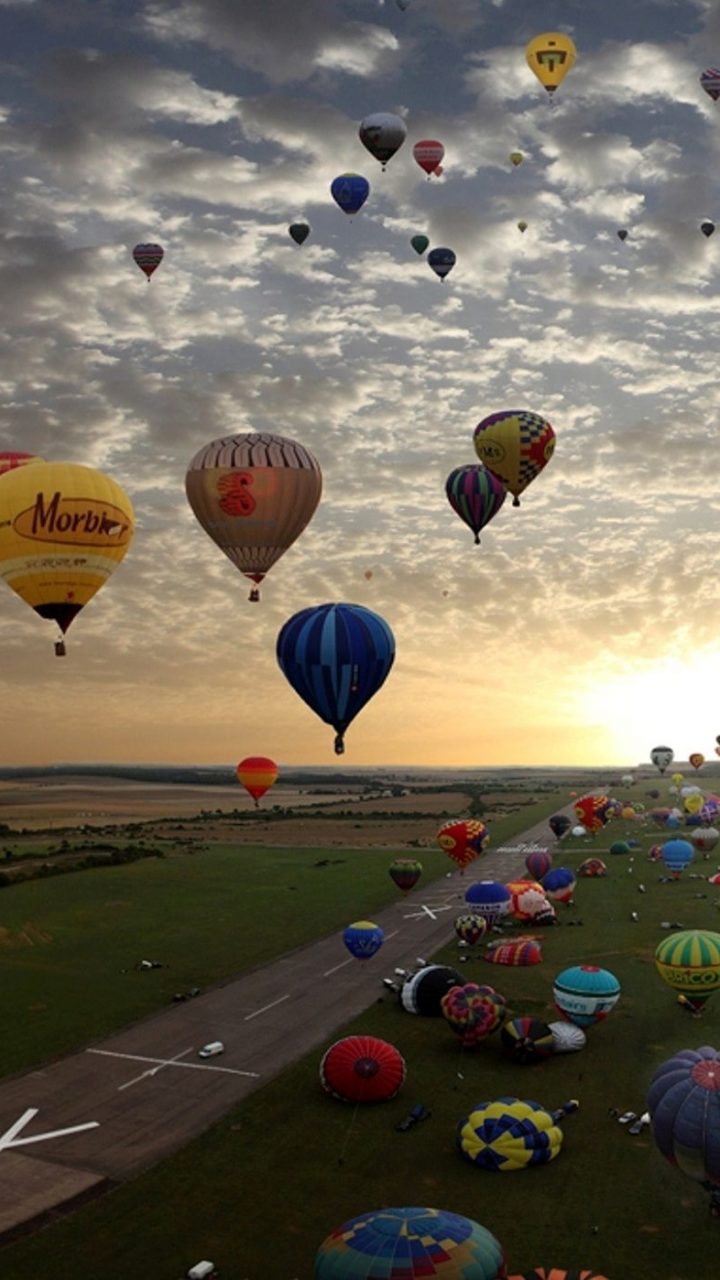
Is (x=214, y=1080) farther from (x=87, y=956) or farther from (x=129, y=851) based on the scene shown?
(x=129, y=851)

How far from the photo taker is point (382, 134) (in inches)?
2589

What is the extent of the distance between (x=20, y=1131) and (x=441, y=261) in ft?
209

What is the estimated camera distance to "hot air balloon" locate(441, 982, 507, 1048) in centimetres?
4134

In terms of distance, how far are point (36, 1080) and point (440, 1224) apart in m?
24.9

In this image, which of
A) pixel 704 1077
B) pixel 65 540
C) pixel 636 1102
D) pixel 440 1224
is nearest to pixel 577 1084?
pixel 636 1102

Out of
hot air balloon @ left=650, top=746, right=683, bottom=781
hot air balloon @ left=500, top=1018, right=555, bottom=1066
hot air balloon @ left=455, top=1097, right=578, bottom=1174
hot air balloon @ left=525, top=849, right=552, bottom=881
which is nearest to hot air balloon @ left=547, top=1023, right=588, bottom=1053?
hot air balloon @ left=500, top=1018, right=555, bottom=1066

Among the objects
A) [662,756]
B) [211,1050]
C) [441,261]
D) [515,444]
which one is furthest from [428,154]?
[662,756]

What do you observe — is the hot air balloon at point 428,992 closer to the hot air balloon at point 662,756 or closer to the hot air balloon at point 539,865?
the hot air balloon at point 539,865

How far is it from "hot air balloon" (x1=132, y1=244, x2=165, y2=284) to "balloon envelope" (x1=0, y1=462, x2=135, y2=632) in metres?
25.4

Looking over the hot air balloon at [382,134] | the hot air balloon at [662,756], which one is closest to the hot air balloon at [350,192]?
the hot air balloon at [382,134]

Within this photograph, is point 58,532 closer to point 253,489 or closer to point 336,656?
point 253,489

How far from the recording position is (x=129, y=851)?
109m

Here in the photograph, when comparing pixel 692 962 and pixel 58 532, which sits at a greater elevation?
pixel 58 532

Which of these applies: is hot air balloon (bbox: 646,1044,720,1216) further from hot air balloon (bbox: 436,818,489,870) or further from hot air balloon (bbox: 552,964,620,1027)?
hot air balloon (bbox: 436,818,489,870)
